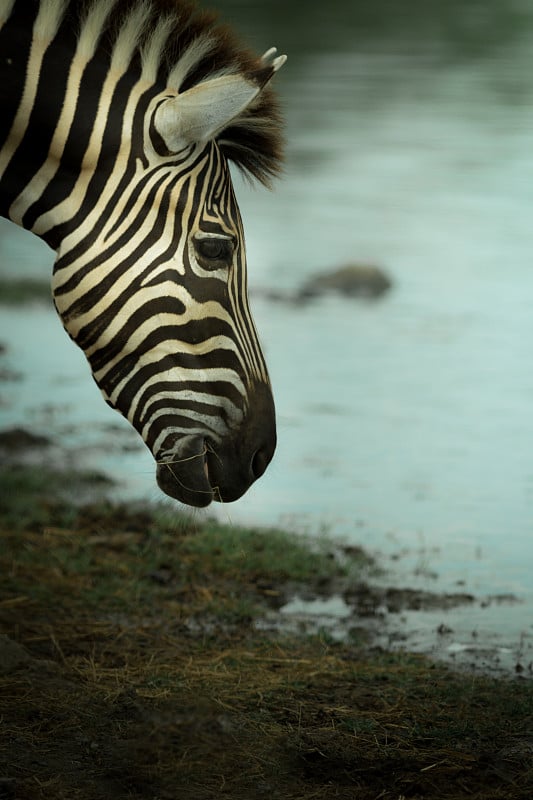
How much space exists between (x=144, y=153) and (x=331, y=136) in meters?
14.1

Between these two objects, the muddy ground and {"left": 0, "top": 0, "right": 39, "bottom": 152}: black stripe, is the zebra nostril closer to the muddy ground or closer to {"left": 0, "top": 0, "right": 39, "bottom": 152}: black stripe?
the muddy ground

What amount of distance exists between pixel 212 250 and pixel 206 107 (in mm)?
412

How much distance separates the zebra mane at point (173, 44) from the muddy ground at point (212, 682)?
1914mm

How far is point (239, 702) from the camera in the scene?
4.25 m

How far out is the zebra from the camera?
3469mm

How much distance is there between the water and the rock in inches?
7.3

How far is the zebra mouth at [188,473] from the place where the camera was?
3.59 metres

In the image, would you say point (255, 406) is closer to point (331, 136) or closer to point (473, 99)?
point (331, 136)

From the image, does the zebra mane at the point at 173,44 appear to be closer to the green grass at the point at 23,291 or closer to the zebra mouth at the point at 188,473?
the zebra mouth at the point at 188,473

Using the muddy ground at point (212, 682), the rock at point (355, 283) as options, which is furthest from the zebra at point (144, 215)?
the rock at point (355, 283)

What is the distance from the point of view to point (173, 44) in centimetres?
359

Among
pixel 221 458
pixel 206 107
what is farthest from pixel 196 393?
pixel 206 107

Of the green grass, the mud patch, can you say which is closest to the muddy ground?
the mud patch

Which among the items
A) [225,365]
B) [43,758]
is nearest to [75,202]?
[225,365]
